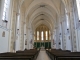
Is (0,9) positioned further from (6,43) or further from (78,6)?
(78,6)

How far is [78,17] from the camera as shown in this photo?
13.1 m

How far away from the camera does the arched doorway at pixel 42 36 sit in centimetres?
4778

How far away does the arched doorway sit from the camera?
4778 cm

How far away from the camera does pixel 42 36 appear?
1924 inches

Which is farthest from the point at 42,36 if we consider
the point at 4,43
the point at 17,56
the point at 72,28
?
the point at 17,56

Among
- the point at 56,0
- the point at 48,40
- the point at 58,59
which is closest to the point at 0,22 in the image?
the point at 58,59

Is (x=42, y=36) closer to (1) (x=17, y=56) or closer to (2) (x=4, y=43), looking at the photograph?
(2) (x=4, y=43)

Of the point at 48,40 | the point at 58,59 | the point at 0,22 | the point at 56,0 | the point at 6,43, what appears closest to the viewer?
the point at 58,59

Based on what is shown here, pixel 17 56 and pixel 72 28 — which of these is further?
pixel 72 28

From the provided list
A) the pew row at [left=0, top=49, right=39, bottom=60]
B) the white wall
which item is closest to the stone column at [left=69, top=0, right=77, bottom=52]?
the pew row at [left=0, top=49, right=39, bottom=60]

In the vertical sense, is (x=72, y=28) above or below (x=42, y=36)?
above

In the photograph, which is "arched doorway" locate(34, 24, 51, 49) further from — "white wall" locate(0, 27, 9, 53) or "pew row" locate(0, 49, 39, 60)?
"pew row" locate(0, 49, 39, 60)

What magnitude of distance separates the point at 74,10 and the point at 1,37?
954cm

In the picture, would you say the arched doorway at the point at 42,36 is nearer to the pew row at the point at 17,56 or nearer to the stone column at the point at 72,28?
the stone column at the point at 72,28
